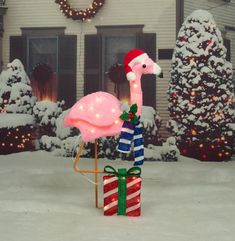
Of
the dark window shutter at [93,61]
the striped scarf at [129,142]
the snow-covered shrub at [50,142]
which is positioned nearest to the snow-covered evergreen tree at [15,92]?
the snow-covered shrub at [50,142]

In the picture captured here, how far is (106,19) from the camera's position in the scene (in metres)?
17.6

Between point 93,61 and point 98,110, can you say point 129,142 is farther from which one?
point 93,61

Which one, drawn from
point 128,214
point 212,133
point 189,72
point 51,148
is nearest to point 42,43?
point 51,148

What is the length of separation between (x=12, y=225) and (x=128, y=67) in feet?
10.7

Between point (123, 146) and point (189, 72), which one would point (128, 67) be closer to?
point (123, 146)

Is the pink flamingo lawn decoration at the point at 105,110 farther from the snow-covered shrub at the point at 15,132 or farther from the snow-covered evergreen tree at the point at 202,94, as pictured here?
the snow-covered shrub at the point at 15,132

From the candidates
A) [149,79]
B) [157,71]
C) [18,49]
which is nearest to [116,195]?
[157,71]

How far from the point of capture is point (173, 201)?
30.4 ft

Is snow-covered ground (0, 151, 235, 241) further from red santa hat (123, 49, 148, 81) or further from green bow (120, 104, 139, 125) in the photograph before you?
red santa hat (123, 49, 148, 81)

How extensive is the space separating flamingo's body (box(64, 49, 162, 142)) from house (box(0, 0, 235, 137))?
838cm

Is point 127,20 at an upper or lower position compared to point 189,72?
upper

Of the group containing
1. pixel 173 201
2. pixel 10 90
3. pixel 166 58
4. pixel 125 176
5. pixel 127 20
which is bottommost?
pixel 173 201

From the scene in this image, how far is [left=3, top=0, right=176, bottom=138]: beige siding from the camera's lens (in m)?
17.2

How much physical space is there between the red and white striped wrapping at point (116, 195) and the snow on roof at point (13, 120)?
792cm
